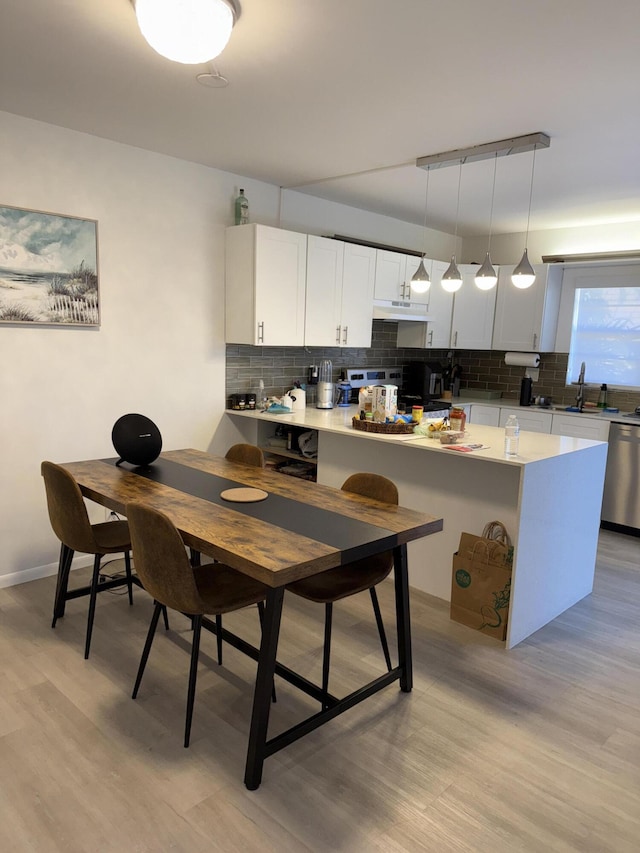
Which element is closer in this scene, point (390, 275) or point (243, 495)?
point (243, 495)

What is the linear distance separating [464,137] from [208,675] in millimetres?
2975

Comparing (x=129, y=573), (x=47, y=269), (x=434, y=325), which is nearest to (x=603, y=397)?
(x=434, y=325)

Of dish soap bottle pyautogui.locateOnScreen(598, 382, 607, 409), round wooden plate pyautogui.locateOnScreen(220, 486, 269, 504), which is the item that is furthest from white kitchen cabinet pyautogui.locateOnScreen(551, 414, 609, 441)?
round wooden plate pyautogui.locateOnScreen(220, 486, 269, 504)

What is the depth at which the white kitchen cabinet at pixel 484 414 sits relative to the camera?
5.36 metres

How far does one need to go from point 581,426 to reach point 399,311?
5.89ft

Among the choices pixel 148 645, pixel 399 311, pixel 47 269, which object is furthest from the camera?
pixel 399 311

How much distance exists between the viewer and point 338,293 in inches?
175

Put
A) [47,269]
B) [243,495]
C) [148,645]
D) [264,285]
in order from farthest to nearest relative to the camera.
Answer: [264,285] → [47,269] → [243,495] → [148,645]

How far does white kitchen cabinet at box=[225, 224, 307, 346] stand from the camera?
3.90m

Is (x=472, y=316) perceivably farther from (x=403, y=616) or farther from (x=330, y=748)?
(x=330, y=748)

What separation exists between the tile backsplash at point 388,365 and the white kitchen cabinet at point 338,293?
38cm

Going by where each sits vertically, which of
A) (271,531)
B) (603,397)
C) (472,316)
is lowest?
(271,531)

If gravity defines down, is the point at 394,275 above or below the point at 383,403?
above

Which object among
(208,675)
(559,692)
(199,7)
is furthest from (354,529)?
(199,7)
